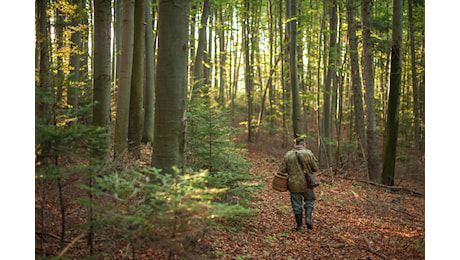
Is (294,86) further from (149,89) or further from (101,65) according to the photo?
(101,65)

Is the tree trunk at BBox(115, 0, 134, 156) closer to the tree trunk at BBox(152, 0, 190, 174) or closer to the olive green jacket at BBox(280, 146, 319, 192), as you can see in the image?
the tree trunk at BBox(152, 0, 190, 174)

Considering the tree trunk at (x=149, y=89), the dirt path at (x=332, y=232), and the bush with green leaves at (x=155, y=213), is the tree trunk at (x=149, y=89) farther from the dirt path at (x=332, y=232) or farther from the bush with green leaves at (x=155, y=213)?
the bush with green leaves at (x=155, y=213)

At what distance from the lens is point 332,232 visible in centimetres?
625

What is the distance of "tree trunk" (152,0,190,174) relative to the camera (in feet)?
13.7

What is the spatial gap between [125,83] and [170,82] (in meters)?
3.73

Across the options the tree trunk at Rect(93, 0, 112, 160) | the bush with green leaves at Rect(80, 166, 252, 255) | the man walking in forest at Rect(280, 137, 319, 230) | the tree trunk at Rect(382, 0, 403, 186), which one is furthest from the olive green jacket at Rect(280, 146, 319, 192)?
the tree trunk at Rect(382, 0, 403, 186)

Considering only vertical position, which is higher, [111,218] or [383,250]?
[111,218]

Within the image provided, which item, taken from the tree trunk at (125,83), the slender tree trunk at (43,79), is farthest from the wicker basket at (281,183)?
the slender tree trunk at (43,79)

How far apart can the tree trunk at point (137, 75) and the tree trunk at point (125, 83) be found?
2.68 feet

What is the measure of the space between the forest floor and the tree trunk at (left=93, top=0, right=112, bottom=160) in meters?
2.00
